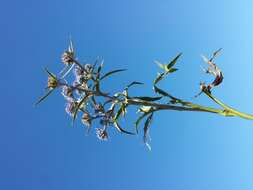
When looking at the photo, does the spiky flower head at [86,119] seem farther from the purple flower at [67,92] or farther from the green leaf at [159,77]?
the green leaf at [159,77]

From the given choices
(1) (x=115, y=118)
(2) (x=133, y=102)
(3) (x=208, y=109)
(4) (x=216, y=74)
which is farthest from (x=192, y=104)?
(1) (x=115, y=118)

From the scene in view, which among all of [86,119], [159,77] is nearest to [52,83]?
[86,119]

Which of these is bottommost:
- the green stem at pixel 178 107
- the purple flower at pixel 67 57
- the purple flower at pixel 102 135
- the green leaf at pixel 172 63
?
the purple flower at pixel 102 135

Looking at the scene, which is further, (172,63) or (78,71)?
(78,71)

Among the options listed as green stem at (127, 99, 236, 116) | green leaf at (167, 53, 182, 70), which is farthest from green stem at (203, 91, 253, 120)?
green leaf at (167, 53, 182, 70)

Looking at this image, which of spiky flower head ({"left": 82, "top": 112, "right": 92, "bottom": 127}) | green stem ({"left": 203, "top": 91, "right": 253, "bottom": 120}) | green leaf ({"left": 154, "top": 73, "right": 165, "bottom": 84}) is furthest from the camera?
spiky flower head ({"left": 82, "top": 112, "right": 92, "bottom": 127})

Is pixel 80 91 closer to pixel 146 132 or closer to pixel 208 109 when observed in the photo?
pixel 146 132

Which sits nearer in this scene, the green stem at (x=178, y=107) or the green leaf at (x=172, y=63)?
the green stem at (x=178, y=107)

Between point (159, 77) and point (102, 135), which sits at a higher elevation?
point (159, 77)

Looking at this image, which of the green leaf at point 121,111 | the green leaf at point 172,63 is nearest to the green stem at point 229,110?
the green leaf at point 172,63

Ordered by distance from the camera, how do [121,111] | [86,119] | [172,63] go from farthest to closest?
[86,119], [121,111], [172,63]

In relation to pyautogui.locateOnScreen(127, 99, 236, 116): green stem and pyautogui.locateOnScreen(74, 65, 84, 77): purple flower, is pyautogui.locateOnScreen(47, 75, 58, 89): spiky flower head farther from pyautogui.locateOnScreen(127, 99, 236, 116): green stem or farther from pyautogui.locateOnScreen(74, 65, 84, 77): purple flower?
pyautogui.locateOnScreen(127, 99, 236, 116): green stem

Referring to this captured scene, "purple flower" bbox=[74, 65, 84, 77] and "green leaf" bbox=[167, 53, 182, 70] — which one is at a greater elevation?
"green leaf" bbox=[167, 53, 182, 70]

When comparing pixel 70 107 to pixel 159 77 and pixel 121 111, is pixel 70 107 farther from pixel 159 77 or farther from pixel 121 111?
pixel 159 77
